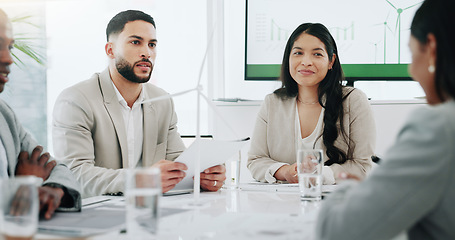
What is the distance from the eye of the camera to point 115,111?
236 cm

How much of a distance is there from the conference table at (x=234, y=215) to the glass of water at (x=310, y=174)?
4cm

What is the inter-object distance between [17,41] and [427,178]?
3.54 meters

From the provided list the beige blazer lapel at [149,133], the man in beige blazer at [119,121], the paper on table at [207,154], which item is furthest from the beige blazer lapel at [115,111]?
the paper on table at [207,154]

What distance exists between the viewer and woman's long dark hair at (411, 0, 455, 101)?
91cm

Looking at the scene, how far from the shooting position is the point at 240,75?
3801 mm

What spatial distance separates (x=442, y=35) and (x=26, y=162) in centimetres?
134

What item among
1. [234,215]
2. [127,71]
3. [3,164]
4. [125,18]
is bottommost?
[234,215]

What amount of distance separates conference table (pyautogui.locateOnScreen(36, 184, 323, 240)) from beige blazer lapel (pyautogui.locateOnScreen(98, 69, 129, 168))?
637mm

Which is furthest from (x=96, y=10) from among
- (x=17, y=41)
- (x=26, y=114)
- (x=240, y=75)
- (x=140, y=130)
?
(x=140, y=130)

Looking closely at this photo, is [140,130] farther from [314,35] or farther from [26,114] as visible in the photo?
[26,114]

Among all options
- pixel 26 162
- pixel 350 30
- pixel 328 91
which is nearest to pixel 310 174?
pixel 26 162

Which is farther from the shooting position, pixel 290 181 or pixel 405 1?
pixel 405 1

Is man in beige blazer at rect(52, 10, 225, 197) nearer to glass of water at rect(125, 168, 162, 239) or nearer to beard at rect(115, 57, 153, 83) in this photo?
beard at rect(115, 57, 153, 83)

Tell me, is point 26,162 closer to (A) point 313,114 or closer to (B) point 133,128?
(B) point 133,128
